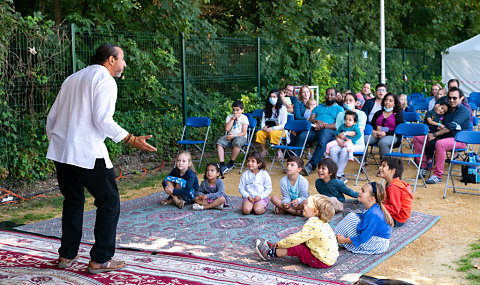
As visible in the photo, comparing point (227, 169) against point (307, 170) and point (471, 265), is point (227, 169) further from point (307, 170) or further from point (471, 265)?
point (471, 265)

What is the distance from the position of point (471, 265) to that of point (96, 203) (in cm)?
345

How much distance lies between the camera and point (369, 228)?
5797 millimetres

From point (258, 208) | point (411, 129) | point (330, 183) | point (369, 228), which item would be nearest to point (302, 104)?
point (411, 129)

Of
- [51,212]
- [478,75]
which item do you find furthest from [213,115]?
[478,75]

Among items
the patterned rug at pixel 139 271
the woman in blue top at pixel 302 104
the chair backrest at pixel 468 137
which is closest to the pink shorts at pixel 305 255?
the patterned rug at pixel 139 271

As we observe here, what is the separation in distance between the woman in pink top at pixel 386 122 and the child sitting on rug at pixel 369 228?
4.30 metres

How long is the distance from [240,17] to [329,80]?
3.74 metres

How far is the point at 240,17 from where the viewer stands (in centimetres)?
1867

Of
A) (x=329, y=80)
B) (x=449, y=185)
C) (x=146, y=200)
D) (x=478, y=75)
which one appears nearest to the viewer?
(x=146, y=200)

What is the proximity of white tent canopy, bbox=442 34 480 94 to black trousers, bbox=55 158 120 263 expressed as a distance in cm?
2160

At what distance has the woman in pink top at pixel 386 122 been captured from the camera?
10180mm

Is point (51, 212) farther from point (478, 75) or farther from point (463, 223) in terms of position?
point (478, 75)

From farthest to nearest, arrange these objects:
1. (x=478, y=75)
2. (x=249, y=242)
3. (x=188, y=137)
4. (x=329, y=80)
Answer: (x=478, y=75), (x=329, y=80), (x=188, y=137), (x=249, y=242)

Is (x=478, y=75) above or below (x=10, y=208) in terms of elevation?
above
